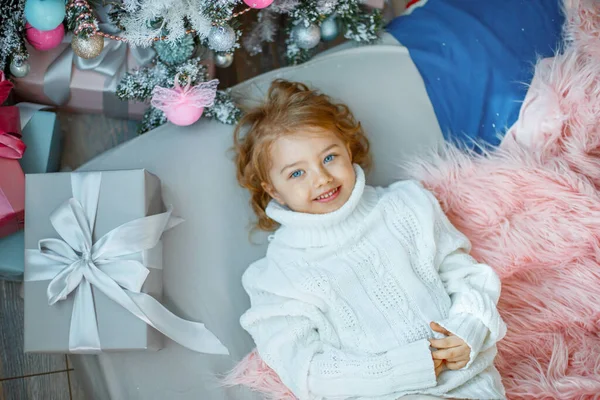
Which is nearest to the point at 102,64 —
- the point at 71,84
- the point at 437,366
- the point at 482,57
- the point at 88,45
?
the point at 71,84

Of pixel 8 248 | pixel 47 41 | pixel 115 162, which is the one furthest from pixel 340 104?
pixel 8 248

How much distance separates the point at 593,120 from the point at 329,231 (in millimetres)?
677

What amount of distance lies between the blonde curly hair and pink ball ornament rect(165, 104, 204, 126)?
11 centimetres

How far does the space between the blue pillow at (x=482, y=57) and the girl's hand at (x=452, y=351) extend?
509mm

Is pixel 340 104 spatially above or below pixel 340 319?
above

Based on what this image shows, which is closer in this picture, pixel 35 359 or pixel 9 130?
pixel 9 130

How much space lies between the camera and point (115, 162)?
148cm

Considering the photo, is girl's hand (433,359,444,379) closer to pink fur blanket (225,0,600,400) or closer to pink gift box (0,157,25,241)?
pink fur blanket (225,0,600,400)

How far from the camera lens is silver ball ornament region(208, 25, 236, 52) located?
53.2 inches

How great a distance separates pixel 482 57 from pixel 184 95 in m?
0.73

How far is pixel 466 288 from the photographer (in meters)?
1.33

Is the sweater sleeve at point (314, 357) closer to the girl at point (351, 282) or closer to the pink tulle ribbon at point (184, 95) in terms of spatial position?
the girl at point (351, 282)

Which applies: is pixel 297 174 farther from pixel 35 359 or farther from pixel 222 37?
pixel 35 359

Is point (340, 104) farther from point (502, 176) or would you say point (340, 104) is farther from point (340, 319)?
point (340, 319)
